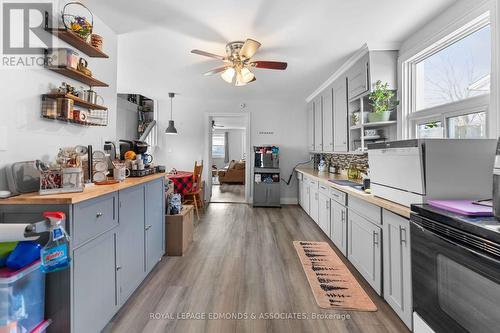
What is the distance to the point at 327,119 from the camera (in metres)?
4.06

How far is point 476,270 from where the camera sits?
2.74 ft

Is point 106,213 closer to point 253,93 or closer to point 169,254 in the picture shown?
point 169,254

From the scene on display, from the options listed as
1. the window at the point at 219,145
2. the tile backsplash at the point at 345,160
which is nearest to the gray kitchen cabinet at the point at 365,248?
the tile backsplash at the point at 345,160

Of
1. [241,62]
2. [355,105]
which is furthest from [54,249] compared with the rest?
[355,105]

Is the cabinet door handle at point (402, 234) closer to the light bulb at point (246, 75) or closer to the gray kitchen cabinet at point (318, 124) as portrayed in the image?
the light bulb at point (246, 75)

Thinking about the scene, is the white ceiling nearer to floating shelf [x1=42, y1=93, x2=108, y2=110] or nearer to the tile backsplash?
floating shelf [x1=42, y1=93, x2=108, y2=110]

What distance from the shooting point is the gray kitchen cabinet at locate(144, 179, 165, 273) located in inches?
86.4

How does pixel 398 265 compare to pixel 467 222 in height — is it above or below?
below

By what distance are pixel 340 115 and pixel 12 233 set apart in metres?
3.63

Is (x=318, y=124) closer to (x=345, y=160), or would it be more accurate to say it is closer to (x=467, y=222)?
(x=345, y=160)

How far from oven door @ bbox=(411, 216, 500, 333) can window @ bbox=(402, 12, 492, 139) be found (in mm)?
1186

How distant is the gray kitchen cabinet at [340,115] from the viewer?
3314mm

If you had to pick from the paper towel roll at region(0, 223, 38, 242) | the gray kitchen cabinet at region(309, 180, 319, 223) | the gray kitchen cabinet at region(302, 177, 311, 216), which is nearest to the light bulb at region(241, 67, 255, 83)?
the gray kitchen cabinet at region(309, 180, 319, 223)

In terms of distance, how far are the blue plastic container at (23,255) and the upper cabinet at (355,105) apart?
3029 millimetres
